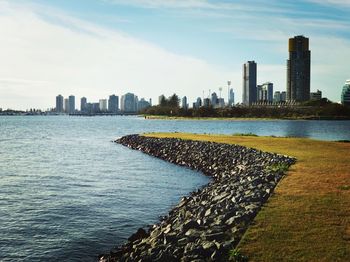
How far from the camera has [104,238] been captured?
20422 mm

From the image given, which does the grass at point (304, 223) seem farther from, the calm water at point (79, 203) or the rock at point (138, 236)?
the calm water at point (79, 203)

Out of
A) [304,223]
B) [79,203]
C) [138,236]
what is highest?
[304,223]

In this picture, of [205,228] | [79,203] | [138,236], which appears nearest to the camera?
[205,228]

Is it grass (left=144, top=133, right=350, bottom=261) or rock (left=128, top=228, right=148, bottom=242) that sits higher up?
grass (left=144, top=133, right=350, bottom=261)

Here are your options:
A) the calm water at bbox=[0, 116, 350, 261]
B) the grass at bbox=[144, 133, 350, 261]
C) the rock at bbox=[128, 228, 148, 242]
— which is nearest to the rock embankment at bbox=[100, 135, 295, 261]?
the rock at bbox=[128, 228, 148, 242]

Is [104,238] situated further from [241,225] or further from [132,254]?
[241,225]

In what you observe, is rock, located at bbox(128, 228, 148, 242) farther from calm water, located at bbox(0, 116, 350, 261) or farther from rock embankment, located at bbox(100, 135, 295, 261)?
calm water, located at bbox(0, 116, 350, 261)

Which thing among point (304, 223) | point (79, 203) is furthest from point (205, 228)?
point (79, 203)

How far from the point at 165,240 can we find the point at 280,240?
4.26m

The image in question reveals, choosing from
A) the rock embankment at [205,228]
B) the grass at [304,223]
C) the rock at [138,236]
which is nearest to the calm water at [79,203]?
the rock at [138,236]

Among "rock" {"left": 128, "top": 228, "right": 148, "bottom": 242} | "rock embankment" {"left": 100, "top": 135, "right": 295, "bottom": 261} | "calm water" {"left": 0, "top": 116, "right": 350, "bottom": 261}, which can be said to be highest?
"rock embankment" {"left": 100, "top": 135, "right": 295, "bottom": 261}

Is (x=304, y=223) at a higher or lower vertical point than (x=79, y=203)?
higher

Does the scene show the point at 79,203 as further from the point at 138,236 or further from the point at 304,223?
the point at 304,223

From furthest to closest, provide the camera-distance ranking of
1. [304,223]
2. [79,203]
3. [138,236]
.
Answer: [79,203] < [138,236] < [304,223]
